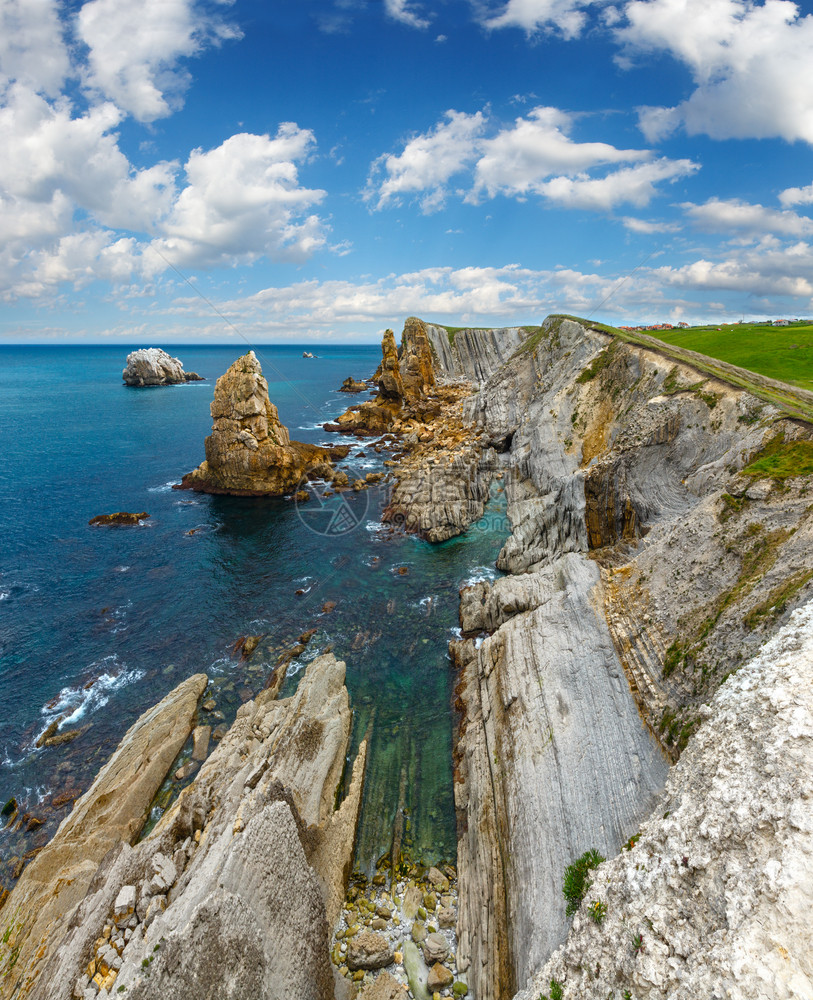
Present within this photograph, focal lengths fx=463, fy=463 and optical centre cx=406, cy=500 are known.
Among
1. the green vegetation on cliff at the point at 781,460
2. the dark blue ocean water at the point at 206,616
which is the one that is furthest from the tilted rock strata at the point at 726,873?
the dark blue ocean water at the point at 206,616

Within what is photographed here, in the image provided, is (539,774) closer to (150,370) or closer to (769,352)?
(769,352)

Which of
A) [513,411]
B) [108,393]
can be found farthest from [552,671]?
[108,393]

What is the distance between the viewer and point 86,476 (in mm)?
63938

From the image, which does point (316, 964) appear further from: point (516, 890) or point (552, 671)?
point (552, 671)

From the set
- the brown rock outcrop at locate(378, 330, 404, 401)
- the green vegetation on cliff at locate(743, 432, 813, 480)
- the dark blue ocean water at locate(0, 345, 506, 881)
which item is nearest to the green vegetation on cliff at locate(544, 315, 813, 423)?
the green vegetation on cliff at locate(743, 432, 813, 480)

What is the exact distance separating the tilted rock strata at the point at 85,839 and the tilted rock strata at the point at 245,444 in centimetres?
3315

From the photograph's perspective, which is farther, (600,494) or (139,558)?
(139,558)

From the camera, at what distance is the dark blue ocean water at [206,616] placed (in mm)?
23125

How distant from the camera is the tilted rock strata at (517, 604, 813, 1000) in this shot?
7.83 m

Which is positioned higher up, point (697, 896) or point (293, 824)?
point (697, 896)

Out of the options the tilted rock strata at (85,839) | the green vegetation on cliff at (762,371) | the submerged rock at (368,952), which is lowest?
the submerged rock at (368,952)

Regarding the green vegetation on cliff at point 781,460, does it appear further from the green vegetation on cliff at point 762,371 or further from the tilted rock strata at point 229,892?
the tilted rock strata at point 229,892

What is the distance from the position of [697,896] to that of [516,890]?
8346 mm

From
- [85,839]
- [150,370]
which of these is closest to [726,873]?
[85,839]
